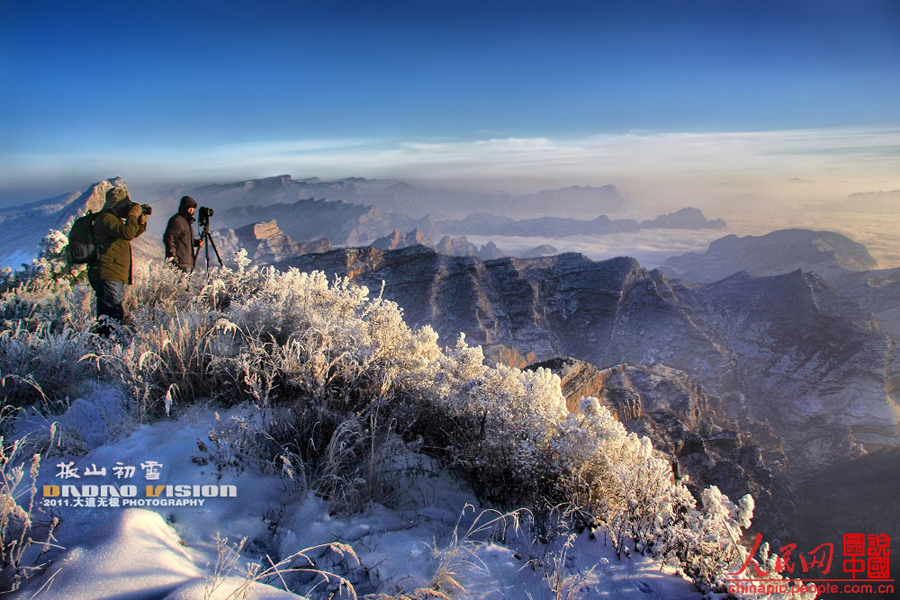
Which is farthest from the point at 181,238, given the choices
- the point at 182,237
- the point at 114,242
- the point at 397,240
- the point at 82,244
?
the point at 397,240

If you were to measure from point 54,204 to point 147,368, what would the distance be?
158086 mm

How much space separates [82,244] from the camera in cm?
575

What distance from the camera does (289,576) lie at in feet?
6.61

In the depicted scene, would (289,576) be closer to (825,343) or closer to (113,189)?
(113,189)

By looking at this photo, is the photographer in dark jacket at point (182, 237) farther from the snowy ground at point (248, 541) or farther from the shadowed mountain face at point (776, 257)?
the shadowed mountain face at point (776, 257)

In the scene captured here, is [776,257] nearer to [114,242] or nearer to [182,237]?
[182,237]

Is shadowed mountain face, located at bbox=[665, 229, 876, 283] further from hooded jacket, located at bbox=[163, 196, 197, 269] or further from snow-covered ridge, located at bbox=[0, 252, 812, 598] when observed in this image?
snow-covered ridge, located at bbox=[0, 252, 812, 598]

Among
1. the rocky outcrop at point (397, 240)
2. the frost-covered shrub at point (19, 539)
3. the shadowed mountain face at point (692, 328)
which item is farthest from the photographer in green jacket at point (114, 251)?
the rocky outcrop at point (397, 240)

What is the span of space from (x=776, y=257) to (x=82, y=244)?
185m

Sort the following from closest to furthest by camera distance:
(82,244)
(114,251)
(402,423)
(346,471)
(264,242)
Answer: (346,471) < (402,423) < (114,251) < (82,244) < (264,242)

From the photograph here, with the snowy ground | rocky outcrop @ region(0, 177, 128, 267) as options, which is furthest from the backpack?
rocky outcrop @ region(0, 177, 128, 267)

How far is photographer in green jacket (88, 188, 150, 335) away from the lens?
18.0 ft

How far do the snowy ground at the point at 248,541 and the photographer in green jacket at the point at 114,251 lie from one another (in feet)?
9.57

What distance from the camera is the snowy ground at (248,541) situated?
171cm
